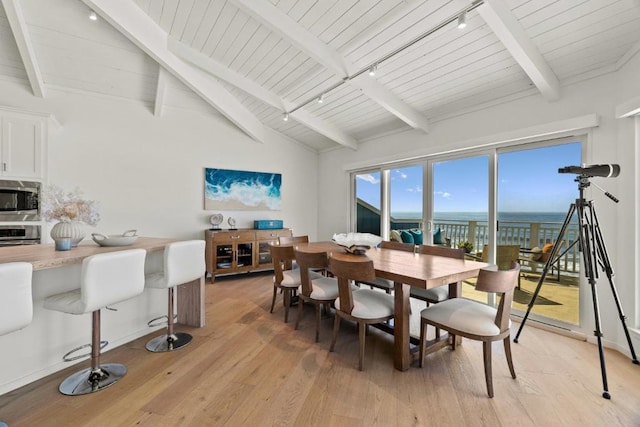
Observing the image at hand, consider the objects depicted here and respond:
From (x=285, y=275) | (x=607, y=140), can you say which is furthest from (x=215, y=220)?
(x=607, y=140)

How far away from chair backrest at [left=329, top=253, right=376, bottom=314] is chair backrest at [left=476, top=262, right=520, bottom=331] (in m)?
0.70

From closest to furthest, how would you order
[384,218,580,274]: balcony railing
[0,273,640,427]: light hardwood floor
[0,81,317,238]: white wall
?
[0,273,640,427]: light hardwood floor → [384,218,580,274]: balcony railing → [0,81,317,238]: white wall

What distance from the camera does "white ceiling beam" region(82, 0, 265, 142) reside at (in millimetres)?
2594

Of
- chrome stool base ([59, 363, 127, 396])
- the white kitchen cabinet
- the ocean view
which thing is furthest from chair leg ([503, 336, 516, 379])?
the white kitchen cabinet

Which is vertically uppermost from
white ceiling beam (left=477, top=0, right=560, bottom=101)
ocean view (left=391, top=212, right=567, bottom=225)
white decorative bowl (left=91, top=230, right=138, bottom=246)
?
white ceiling beam (left=477, top=0, right=560, bottom=101)

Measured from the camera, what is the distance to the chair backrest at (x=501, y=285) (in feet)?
5.66

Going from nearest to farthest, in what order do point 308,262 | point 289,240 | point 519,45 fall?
point 519,45
point 308,262
point 289,240

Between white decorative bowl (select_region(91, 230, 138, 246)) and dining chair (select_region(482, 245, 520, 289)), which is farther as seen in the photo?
dining chair (select_region(482, 245, 520, 289))

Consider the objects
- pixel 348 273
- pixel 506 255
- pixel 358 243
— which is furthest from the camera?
pixel 506 255

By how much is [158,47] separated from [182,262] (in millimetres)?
2487

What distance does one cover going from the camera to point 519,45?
2205 millimetres

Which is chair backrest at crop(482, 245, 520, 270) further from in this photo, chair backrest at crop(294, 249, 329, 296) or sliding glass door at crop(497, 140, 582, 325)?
chair backrest at crop(294, 249, 329, 296)

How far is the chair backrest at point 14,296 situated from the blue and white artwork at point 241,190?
351 cm

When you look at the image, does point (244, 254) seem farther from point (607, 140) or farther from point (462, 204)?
point (607, 140)
